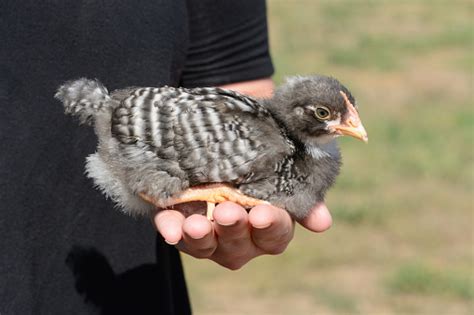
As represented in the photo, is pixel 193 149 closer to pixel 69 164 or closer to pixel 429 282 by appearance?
pixel 69 164

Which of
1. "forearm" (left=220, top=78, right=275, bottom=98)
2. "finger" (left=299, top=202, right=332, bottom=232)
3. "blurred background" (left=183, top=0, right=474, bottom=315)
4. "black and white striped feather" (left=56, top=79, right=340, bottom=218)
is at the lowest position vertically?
"blurred background" (left=183, top=0, right=474, bottom=315)

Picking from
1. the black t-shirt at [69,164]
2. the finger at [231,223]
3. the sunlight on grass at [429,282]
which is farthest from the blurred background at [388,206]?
the finger at [231,223]

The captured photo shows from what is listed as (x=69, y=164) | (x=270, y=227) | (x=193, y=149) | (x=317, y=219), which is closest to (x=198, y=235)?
(x=270, y=227)

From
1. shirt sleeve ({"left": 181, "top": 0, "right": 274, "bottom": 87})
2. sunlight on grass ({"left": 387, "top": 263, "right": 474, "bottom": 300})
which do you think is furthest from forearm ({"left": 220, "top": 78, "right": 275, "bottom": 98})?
sunlight on grass ({"left": 387, "top": 263, "right": 474, "bottom": 300})

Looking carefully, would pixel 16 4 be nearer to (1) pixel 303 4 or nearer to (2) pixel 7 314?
Answer: (2) pixel 7 314

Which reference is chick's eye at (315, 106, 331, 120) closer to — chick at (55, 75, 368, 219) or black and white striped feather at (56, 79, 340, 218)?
chick at (55, 75, 368, 219)

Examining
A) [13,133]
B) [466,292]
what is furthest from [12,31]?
[466,292]
